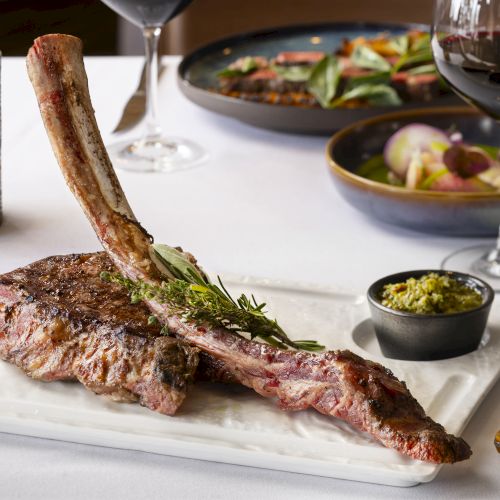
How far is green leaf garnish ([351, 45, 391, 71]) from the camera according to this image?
2.35 meters

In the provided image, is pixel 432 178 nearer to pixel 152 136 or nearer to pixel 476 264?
pixel 476 264

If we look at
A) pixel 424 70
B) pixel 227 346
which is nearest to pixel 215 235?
pixel 227 346

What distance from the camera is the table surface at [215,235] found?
102 cm

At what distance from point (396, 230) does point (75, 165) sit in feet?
2.34

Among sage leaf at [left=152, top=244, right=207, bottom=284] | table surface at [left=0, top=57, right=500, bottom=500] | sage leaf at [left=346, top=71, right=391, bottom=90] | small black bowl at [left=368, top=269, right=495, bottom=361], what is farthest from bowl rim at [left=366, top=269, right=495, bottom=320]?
sage leaf at [left=346, top=71, right=391, bottom=90]

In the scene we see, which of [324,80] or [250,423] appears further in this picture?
[324,80]

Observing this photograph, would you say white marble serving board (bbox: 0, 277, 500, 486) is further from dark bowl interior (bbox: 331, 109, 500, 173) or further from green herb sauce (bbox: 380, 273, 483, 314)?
dark bowl interior (bbox: 331, 109, 500, 173)

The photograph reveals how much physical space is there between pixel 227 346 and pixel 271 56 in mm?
1650

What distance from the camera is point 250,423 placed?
1.08 m

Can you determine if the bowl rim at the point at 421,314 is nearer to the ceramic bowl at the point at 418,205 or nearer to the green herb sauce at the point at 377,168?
the ceramic bowl at the point at 418,205

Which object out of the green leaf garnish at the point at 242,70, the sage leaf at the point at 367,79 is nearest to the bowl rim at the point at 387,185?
the sage leaf at the point at 367,79

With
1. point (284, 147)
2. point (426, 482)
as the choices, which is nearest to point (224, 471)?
point (426, 482)

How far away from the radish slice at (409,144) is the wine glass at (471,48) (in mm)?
323

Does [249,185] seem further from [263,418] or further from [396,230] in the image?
[263,418]
